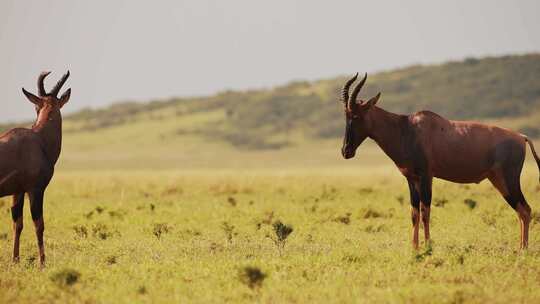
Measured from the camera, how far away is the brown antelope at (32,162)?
12641 mm

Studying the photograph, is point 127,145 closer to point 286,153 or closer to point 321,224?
point 286,153

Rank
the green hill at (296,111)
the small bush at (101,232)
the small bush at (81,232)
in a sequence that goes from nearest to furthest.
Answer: the small bush at (101,232)
the small bush at (81,232)
the green hill at (296,111)

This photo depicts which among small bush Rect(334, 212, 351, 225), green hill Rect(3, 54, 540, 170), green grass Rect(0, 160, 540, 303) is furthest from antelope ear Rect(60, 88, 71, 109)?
green hill Rect(3, 54, 540, 170)

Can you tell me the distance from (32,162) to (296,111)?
112413 millimetres

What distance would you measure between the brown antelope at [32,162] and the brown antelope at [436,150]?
5.07 m

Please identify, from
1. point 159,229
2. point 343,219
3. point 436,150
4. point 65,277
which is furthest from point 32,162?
point 343,219

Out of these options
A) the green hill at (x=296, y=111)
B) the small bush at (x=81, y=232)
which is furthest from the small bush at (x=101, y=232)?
the green hill at (x=296, y=111)

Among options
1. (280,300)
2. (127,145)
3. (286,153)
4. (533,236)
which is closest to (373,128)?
(533,236)

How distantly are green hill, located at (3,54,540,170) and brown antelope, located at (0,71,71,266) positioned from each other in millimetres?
80512

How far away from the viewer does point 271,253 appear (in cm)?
1414

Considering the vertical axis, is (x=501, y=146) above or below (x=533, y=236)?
above

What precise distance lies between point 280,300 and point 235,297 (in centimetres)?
59

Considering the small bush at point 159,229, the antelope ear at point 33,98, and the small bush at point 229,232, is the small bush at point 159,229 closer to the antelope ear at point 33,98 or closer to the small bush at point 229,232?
the small bush at point 229,232

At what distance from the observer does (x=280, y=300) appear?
1012cm
